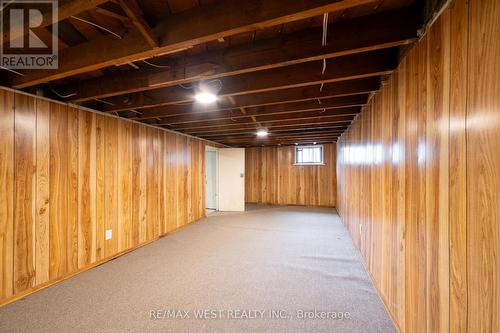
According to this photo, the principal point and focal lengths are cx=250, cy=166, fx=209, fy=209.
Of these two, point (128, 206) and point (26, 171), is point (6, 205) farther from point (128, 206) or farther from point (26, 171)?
point (128, 206)

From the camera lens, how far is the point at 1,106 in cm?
192

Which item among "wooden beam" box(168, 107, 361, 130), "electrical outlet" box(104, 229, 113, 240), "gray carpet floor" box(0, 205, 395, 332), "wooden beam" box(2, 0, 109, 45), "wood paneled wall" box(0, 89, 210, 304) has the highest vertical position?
"wooden beam" box(2, 0, 109, 45)

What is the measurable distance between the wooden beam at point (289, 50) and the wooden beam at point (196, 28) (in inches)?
13.7

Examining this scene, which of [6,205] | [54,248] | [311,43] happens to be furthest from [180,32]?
[54,248]

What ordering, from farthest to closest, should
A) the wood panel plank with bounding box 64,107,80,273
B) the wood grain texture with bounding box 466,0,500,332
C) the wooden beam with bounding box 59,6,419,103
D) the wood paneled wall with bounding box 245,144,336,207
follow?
1. the wood paneled wall with bounding box 245,144,336,207
2. the wood panel plank with bounding box 64,107,80,273
3. the wooden beam with bounding box 59,6,419,103
4. the wood grain texture with bounding box 466,0,500,332

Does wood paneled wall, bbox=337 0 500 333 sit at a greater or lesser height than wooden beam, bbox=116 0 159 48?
lesser

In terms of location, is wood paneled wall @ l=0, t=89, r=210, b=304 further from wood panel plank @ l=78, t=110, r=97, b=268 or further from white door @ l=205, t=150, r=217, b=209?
white door @ l=205, t=150, r=217, b=209

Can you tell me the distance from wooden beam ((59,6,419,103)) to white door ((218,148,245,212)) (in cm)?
414

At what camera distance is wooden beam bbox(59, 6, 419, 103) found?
129 centimetres

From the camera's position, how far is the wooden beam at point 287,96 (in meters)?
2.14

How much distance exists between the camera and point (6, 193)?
1942 millimetres

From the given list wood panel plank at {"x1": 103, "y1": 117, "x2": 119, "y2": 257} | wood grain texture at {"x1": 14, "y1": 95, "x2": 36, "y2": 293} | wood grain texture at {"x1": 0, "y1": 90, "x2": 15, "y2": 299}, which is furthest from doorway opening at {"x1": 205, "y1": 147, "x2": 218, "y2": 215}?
wood grain texture at {"x1": 0, "y1": 90, "x2": 15, "y2": 299}

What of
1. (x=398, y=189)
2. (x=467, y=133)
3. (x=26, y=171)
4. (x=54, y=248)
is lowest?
(x=54, y=248)

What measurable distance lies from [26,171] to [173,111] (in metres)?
1.65
